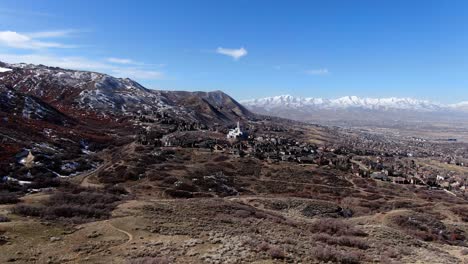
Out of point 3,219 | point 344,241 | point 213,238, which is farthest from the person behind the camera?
point 344,241

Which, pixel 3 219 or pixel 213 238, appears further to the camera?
pixel 3 219

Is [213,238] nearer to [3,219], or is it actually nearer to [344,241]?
[344,241]

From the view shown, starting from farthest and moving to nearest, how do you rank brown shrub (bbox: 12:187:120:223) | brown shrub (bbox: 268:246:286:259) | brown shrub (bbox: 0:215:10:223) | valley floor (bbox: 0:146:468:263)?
brown shrub (bbox: 12:187:120:223)
brown shrub (bbox: 0:215:10:223)
brown shrub (bbox: 268:246:286:259)
valley floor (bbox: 0:146:468:263)

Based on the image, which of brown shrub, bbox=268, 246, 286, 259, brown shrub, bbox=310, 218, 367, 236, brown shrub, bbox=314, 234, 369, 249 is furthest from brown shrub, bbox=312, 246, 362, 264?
brown shrub, bbox=310, 218, 367, 236

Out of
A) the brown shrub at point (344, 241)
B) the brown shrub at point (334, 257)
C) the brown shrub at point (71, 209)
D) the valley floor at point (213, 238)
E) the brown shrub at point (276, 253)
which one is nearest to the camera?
the valley floor at point (213, 238)

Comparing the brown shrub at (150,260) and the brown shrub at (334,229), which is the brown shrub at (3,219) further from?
the brown shrub at (334,229)

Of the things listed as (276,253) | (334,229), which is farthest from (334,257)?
(334,229)

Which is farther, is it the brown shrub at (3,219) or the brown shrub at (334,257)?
the brown shrub at (3,219)

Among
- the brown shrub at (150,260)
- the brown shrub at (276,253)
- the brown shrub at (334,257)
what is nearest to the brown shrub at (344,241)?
the brown shrub at (334,257)

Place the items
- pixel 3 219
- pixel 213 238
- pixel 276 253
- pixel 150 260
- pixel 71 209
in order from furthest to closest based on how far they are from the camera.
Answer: pixel 71 209, pixel 3 219, pixel 213 238, pixel 276 253, pixel 150 260

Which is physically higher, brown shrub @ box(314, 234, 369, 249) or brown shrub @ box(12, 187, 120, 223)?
brown shrub @ box(12, 187, 120, 223)

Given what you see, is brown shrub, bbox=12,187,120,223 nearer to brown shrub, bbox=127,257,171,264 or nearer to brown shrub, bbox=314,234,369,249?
brown shrub, bbox=127,257,171,264

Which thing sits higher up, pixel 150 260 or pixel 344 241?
pixel 150 260
